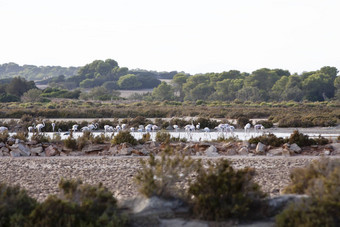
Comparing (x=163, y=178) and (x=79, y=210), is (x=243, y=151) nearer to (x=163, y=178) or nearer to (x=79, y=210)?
(x=163, y=178)

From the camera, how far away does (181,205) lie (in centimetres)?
735

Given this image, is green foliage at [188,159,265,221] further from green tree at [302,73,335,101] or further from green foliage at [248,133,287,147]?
green tree at [302,73,335,101]

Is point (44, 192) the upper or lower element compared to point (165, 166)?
lower

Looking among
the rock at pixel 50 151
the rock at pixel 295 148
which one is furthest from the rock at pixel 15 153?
the rock at pixel 295 148

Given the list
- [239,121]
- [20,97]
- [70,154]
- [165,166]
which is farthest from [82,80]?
[165,166]

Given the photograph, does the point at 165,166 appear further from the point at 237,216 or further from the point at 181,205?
the point at 237,216

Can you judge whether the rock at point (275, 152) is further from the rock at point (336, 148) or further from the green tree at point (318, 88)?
the green tree at point (318, 88)

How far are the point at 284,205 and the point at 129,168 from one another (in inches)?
226

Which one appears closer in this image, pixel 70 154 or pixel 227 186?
pixel 227 186

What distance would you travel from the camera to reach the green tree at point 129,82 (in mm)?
123250

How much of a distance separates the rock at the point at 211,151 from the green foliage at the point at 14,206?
846cm

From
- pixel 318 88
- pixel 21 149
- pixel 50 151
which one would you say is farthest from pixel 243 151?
pixel 318 88

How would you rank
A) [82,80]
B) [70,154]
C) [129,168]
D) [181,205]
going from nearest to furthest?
[181,205]
[129,168]
[70,154]
[82,80]

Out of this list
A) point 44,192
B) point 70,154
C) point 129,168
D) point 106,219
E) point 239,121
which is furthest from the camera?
point 239,121
